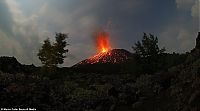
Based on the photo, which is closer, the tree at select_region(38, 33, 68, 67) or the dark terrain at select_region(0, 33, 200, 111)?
the dark terrain at select_region(0, 33, 200, 111)

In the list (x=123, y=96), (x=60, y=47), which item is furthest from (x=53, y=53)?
(x=123, y=96)

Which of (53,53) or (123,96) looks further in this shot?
(53,53)

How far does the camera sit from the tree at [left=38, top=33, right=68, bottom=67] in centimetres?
6028

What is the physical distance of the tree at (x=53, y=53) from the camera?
60.3 m

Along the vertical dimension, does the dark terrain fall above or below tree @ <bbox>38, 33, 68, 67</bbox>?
below

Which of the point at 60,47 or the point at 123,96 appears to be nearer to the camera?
the point at 123,96

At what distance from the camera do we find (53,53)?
60781 mm

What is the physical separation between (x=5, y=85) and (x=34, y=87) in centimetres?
332

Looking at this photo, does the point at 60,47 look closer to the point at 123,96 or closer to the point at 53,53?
the point at 53,53

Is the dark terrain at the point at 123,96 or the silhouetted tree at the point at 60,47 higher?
the silhouetted tree at the point at 60,47

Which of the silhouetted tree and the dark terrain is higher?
the silhouetted tree

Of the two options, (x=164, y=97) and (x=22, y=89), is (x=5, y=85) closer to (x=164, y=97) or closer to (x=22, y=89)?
(x=22, y=89)

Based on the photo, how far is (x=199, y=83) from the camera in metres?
23.3

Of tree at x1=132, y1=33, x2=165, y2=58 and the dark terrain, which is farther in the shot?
tree at x1=132, y1=33, x2=165, y2=58
